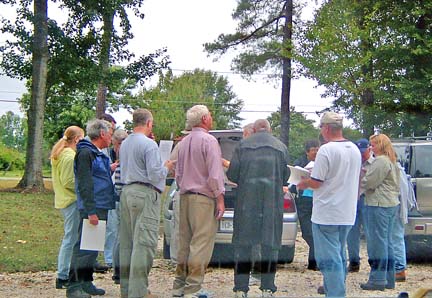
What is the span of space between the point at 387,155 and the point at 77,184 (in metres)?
3.11

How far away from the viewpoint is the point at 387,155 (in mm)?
6773

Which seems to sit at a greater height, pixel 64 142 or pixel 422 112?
pixel 422 112

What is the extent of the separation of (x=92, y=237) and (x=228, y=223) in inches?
80.0

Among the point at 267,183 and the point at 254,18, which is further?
the point at 254,18

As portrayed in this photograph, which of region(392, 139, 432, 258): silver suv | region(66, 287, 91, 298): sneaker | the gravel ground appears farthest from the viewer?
region(392, 139, 432, 258): silver suv

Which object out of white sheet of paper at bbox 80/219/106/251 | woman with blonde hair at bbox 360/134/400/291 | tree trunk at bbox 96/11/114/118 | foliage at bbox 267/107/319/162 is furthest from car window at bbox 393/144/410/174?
tree trunk at bbox 96/11/114/118

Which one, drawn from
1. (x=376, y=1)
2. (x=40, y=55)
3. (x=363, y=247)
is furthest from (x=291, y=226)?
(x=376, y=1)

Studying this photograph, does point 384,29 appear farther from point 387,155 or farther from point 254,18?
point 387,155

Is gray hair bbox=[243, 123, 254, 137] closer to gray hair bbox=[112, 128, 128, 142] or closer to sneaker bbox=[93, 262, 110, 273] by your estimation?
gray hair bbox=[112, 128, 128, 142]

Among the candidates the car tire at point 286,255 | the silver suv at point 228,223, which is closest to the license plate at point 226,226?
the silver suv at point 228,223

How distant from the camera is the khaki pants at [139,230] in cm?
573

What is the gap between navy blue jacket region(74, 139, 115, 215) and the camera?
5.82 m

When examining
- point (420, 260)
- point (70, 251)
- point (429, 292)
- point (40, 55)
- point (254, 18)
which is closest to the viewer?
point (429, 292)

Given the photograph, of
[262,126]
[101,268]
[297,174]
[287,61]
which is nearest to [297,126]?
[287,61]
